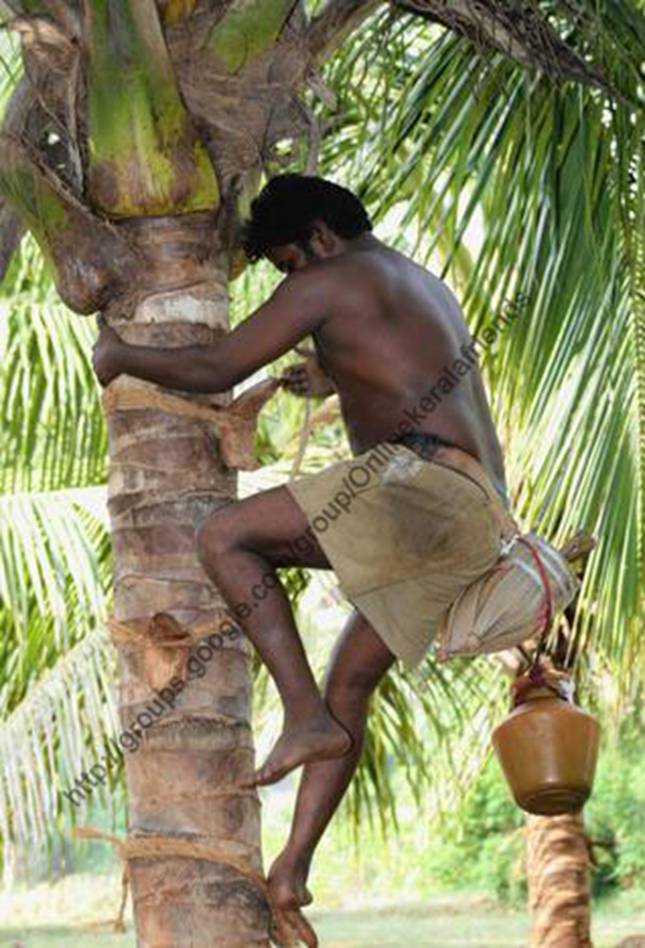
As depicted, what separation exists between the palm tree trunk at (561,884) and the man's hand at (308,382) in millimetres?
5188

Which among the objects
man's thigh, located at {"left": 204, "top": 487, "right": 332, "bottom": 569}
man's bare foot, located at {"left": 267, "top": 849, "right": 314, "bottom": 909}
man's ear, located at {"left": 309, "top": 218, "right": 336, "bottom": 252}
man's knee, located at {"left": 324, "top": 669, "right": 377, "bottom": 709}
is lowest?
man's bare foot, located at {"left": 267, "top": 849, "right": 314, "bottom": 909}

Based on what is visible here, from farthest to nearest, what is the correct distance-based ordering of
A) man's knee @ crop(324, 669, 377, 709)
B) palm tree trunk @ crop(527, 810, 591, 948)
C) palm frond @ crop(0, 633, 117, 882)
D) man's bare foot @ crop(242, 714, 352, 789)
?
palm tree trunk @ crop(527, 810, 591, 948), palm frond @ crop(0, 633, 117, 882), man's knee @ crop(324, 669, 377, 709), man's bare foot @ crop(242, 714, 352, 789)

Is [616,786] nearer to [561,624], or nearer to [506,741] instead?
[561,624]

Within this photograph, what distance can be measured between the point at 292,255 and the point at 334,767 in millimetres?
1056

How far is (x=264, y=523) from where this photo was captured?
3.61 metres

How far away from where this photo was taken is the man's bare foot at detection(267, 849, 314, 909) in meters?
3.62

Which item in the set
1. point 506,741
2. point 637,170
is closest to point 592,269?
point 637,170

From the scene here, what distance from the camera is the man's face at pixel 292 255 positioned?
3.92 meters

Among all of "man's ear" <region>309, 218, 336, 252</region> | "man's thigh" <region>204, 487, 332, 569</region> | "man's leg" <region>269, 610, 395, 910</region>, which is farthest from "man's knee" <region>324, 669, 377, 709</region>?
"man's ear" <region>309, 218, 336, 252</region>

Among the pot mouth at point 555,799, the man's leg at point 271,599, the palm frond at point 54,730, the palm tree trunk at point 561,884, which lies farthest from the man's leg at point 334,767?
the palm tree trunk at point 561,884

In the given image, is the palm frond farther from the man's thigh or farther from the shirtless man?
the man's thigh

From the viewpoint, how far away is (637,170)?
20.0 feet

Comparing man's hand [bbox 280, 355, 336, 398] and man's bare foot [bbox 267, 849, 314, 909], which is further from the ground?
man's hand [bbox 280, 355, 336, 398]

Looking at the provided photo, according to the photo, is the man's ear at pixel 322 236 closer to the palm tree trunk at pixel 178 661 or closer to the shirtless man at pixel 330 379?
the shirtless man at pixel 330 379
